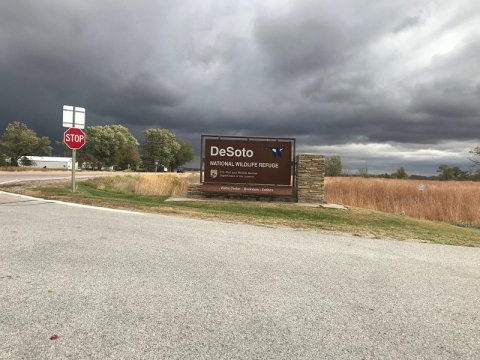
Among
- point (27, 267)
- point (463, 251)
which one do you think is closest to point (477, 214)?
point (463, 251)

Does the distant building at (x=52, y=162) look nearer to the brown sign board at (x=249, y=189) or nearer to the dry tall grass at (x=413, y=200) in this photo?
the brown sign board at (x=249, y=189)

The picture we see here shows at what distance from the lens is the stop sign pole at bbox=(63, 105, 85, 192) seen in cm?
1606

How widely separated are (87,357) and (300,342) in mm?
1645

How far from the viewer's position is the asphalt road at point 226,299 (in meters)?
3.05

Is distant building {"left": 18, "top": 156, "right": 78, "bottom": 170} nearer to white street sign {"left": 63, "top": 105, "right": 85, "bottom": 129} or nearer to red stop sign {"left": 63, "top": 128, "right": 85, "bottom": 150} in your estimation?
white street sign {"left": 63, "top": 105, "right": 85, "bottom": 129}

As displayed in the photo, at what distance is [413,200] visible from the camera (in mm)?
19547

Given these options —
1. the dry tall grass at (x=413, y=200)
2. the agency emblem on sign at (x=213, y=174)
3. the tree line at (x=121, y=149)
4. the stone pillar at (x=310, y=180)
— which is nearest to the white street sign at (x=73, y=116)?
the agency emblem on sign at (x=213, y=174)

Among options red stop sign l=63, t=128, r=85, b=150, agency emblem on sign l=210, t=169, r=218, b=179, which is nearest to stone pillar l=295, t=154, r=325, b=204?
agency emblem on sign l=210, t=169, r=218, b=179

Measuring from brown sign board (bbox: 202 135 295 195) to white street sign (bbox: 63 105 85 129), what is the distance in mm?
5420

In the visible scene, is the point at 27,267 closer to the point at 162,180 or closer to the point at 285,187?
the point at 285,187

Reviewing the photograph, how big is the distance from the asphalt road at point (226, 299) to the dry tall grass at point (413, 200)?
Answer: 36.8ft

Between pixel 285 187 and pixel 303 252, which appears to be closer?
pixel 303 252

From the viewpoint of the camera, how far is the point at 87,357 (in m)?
2.81

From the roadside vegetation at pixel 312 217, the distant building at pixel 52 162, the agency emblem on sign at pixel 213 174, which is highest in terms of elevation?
the distant building at pixel 52 162
